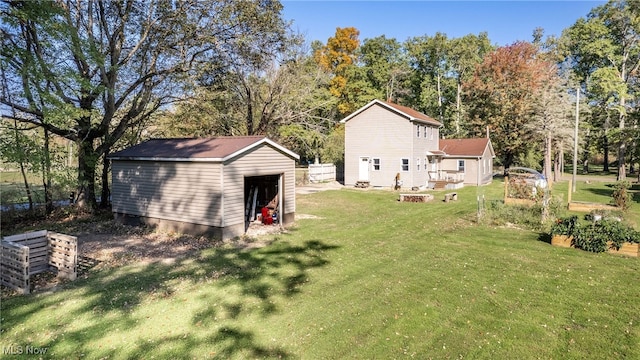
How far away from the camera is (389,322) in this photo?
21.1 feet

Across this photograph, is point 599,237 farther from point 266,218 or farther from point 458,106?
point 458,106

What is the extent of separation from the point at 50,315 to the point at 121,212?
29.1 feet

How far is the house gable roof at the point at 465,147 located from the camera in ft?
102

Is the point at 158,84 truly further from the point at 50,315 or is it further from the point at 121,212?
the point at 50,315

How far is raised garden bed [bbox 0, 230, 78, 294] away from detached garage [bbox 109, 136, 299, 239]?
4348 mm

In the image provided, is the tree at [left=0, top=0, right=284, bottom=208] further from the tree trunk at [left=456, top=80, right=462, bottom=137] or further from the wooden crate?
the tree trunk at [left=456, top=80, right=462, bottom=137]

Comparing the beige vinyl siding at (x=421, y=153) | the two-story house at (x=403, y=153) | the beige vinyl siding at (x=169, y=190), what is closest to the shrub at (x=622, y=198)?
the two-story house at (x=403, y=153)

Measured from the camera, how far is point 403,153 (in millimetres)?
28078

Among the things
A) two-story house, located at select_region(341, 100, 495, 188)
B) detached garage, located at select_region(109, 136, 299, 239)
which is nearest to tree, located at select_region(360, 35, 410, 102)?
two-story house, located at select_region(341, 100, 495, 188)

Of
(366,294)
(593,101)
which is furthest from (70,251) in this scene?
(593,101)

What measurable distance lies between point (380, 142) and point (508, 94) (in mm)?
15742

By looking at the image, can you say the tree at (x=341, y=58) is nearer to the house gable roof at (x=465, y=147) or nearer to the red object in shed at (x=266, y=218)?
the house gable roof at (x=465, y=147)

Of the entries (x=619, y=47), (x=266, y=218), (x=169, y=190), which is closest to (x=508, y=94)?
(x=619, y=47)

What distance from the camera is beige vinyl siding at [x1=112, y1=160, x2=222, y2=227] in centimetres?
1247
